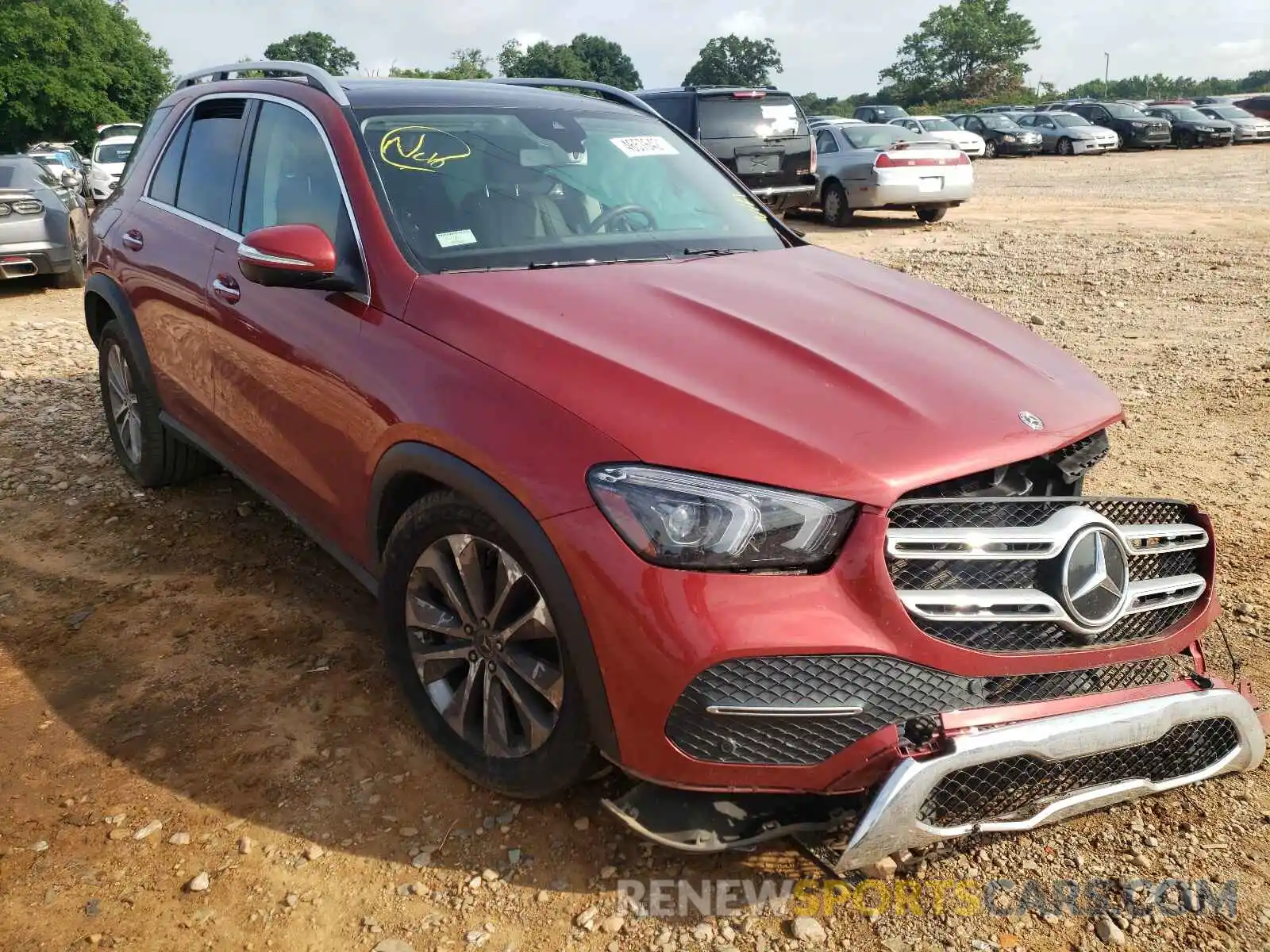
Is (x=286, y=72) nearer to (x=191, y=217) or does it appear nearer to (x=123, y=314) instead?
(x=191, y=217)

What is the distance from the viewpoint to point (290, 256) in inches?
112

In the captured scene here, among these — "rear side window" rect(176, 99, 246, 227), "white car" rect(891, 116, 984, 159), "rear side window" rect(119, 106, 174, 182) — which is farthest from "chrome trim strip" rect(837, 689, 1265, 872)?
"white car" rect(891, 116, 984, 159)

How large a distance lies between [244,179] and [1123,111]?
118ft

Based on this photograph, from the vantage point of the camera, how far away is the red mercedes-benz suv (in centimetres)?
208

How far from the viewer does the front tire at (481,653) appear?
2.37 m

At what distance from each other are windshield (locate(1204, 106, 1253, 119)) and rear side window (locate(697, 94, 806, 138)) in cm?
2668

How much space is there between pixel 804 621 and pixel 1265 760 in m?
1.63

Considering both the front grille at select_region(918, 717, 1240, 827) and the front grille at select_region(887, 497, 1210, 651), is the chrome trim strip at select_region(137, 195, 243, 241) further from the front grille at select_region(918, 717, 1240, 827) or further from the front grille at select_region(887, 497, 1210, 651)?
the front grille at select_region(918, 717, 1240, 827)

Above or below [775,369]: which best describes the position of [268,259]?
above

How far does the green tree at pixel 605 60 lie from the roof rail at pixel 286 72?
104m

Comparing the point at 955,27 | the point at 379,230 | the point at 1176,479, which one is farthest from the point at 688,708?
the point at 955,27

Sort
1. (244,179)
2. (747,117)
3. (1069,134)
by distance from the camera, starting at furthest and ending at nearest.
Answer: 1. (1069,134)
2. (747,117)
3. (244,179)

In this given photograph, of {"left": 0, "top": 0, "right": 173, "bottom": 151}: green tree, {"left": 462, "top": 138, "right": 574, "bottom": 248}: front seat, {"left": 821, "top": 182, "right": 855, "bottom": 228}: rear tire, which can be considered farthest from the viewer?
{"left": 0, "top": 0, "right": 173, "bottom": 151}: green tree

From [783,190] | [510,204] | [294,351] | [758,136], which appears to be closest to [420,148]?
[510,204]
